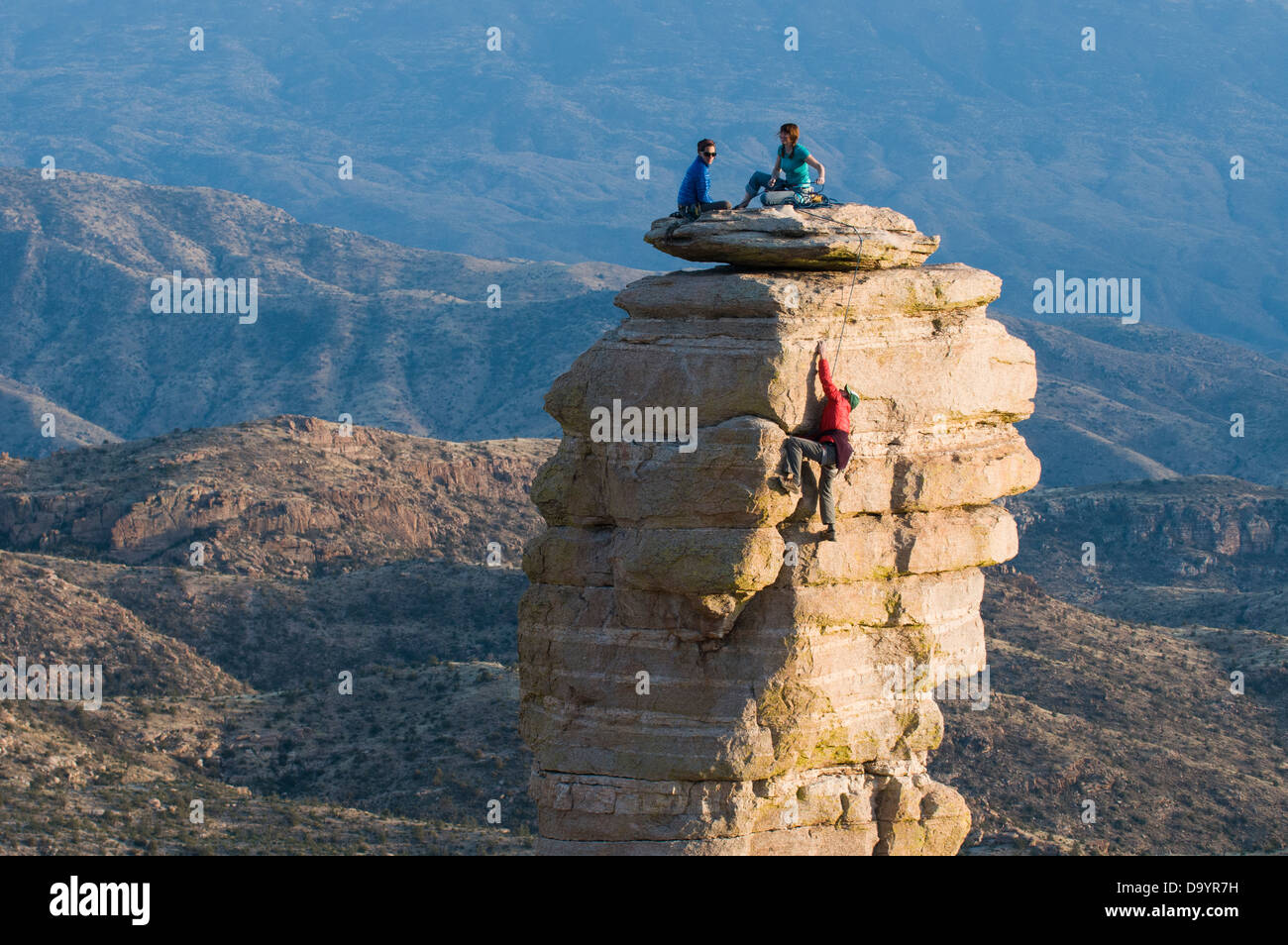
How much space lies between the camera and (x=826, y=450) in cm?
1870

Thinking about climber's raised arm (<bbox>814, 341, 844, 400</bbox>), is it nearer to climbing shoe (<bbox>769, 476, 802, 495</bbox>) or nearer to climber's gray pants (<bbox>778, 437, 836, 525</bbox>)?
climber's gray pants (<bbox>778, 437, 836, 525</bbox>)

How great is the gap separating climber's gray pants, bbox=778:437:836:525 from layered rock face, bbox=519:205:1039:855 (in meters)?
0.10

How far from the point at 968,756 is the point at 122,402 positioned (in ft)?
336

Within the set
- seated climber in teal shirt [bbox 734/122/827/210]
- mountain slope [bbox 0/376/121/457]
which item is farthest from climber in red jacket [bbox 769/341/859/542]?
mountain slope [bbox 0/376/121/457]

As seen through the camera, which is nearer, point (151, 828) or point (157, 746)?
point (151, 828)

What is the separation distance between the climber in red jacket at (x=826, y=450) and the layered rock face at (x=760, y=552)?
118 mm

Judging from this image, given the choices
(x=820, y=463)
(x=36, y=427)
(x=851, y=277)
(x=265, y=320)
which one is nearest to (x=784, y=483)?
(x=820, y=463)

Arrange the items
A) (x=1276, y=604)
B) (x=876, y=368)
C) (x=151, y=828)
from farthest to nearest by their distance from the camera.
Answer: (x=1276, y=604) → (x=151, y=828) → (x=876, y=368)

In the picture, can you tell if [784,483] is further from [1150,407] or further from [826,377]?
[1150,407]

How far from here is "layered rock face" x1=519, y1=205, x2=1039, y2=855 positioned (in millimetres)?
18781

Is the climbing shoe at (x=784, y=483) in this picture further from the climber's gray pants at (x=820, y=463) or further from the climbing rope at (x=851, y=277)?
the climbing rope at (x=851, y=277)

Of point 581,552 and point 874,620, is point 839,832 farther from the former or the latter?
point 581,552

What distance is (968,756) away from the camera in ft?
134

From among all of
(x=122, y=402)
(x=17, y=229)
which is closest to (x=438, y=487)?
(x=122, y=402)
